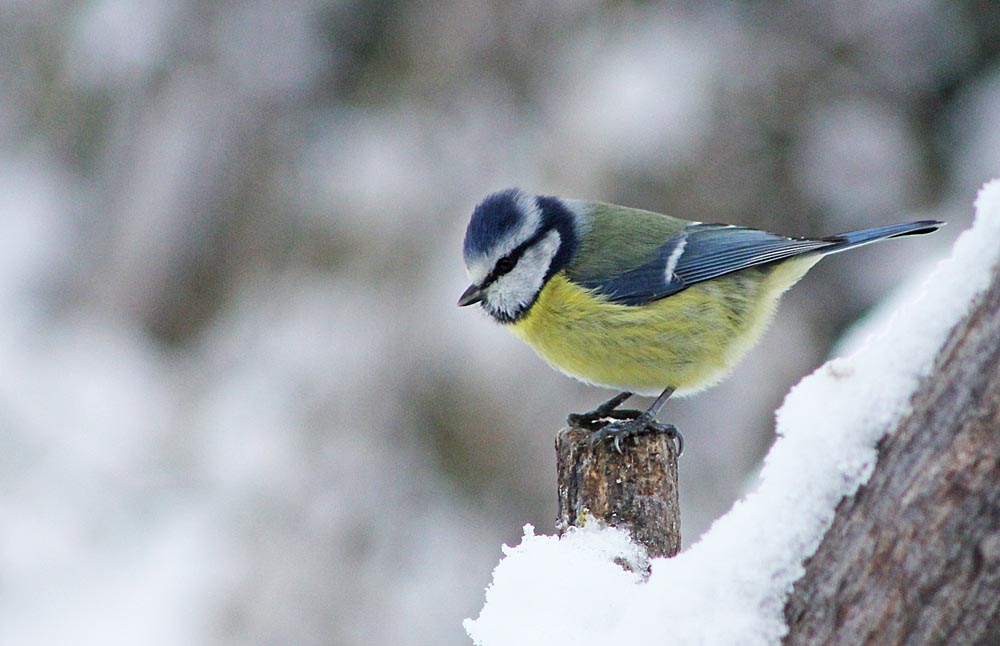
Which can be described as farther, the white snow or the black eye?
the black eye

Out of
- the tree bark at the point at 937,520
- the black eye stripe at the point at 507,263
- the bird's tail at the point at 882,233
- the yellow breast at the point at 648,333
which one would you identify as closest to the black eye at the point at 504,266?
the black eye stripe at the point at 507,263

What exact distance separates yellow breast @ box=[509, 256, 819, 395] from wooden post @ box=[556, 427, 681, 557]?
3.01 ft

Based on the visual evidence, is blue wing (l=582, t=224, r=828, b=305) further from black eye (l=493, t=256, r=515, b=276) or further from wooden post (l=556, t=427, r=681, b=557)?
wooden post (l=556, t=427, r=681, b=557)

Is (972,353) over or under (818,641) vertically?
over

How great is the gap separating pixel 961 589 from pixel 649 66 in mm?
3387

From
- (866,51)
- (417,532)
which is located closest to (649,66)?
(866,51)

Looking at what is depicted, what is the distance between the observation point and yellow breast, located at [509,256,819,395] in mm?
2426

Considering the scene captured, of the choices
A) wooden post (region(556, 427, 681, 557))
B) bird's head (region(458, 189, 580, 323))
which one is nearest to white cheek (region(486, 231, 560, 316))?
bird's head (region(458, 189, 580, 323))

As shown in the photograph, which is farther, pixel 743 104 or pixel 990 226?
pixel 743 104

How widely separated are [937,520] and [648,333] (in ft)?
5.24

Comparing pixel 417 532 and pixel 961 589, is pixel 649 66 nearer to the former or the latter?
pixel 417 532

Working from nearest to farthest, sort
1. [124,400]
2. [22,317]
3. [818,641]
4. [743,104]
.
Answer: [818,641]
[743,104]
[124,400]
[22,317]

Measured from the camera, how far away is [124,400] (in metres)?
4.64

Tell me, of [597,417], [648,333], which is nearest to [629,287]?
[648,333]
